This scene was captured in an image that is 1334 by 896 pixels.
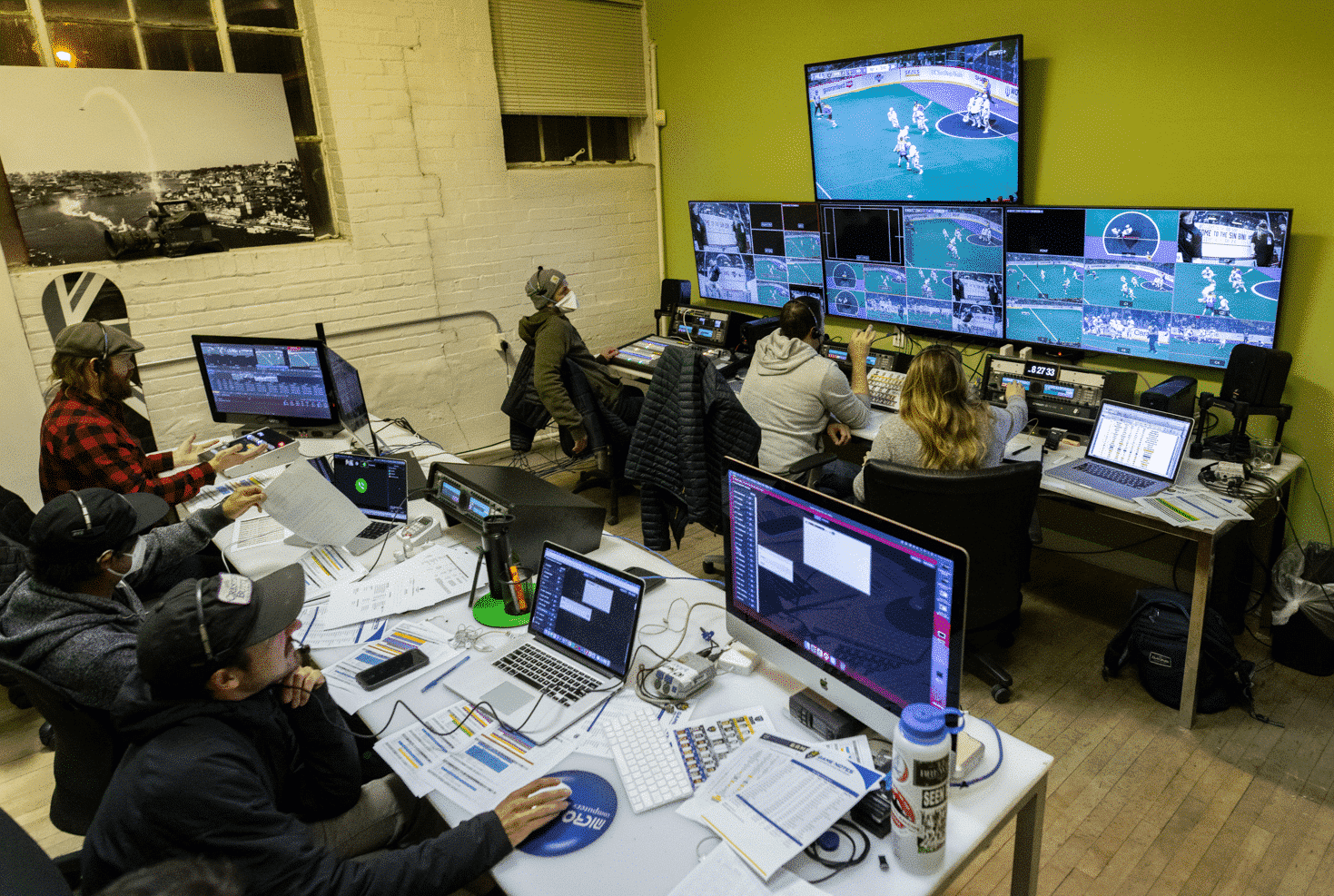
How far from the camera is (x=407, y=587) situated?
2.37 meters

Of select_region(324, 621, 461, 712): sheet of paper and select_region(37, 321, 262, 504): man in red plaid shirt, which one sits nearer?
select_region(324, 621, 461, 712): sheet of paper

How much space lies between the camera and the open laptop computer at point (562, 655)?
179 centimetres

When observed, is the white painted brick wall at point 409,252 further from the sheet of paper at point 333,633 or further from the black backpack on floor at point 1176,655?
the black backpack on floor at point 1176,655

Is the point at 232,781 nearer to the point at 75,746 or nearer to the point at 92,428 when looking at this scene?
the point at 75,746

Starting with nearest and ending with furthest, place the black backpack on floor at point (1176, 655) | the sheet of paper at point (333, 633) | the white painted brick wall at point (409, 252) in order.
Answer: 1. the sheet of paper at point (333, 633)
2. the black backpack on floor at point (1176, 655)
3. the white painted brick wall at point (409, 252)

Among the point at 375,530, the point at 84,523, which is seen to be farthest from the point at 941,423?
the point at 84,523

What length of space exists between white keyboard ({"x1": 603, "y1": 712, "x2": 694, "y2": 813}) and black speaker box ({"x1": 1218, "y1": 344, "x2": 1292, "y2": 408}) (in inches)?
100

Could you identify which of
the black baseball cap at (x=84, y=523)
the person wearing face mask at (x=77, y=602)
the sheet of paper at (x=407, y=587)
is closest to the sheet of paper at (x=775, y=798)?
the sheet of paper at (x=407, y=587)

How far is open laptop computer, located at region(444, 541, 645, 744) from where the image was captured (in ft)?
5.86

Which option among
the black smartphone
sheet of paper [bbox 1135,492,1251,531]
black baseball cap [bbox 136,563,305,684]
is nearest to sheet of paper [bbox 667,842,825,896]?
black baseball cap [bbox 136,563,305,684]

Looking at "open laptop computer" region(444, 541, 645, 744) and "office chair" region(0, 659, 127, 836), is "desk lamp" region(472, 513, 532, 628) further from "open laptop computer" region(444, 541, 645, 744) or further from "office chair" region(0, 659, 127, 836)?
"office chair" region(0, 659, 127, 836)

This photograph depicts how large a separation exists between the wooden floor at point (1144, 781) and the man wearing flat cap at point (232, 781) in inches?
56.2

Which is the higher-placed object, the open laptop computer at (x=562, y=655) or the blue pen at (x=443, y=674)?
the open laptop computer at (x=562, y=655)

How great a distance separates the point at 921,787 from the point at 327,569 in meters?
1.93
